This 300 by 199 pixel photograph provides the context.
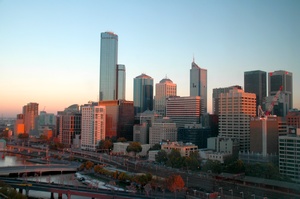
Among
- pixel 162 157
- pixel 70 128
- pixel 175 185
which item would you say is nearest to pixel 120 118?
pixel 70 128

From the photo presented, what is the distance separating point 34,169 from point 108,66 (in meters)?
21.6

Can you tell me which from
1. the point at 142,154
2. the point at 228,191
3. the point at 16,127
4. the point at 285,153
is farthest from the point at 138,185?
the point at 16,127

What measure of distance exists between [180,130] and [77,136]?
295 inches

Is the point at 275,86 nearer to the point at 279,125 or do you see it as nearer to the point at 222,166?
the point at 279,125

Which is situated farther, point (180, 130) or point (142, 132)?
point (142, 132)

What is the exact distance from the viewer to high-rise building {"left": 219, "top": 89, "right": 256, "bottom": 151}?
1575cm

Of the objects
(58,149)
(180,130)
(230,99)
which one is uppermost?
(230,99)

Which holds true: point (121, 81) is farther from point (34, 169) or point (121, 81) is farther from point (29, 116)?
point (34, 169)

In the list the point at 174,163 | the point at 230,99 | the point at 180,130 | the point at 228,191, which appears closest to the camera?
the point at 228,191

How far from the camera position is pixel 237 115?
16.0 metres

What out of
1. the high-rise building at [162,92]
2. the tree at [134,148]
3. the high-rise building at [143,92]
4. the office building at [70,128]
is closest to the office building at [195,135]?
the tree at [134,148]

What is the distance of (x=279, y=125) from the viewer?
1313 centimetres

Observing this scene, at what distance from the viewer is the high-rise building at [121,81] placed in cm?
3416

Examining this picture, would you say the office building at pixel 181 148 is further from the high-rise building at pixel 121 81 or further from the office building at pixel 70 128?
the high-rise building at pixel 121 81
